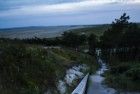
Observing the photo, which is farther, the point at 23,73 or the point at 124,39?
the point at 124,39

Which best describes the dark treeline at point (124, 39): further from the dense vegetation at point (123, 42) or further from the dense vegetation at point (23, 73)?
the dense vegetation at point (23, 73)

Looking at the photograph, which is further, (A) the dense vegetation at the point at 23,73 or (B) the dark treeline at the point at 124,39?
(B) the dark treeline at the point at 124,39

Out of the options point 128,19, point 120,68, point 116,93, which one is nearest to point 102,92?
point 116,93

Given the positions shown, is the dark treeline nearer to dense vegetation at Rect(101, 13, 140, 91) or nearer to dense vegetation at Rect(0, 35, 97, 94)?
dense vegetation at Rect(101, 13, 140, 91)

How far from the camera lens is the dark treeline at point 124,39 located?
263ft

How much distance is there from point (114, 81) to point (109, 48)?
226ft

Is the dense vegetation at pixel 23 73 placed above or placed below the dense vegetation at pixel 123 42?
above

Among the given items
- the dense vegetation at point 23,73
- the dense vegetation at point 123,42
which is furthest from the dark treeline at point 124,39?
the dense vegetation at point 23,73

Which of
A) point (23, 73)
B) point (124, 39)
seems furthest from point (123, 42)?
point (23, 73)

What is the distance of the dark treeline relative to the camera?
80.1 metres

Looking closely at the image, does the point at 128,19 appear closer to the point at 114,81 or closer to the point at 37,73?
the point at 114,81

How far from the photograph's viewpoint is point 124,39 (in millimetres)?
83125

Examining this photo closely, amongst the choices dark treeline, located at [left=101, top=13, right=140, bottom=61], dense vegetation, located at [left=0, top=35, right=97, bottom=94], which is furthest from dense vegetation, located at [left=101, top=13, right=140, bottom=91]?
dense vegetation, located at [left=0, top=35, right=97, bottom=94]

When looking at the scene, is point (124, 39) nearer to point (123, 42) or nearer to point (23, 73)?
point (123, 42)
